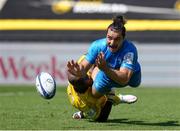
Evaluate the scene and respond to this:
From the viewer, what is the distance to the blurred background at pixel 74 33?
23.3 m

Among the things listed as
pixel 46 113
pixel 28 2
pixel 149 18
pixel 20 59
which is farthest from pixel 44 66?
pixel 46 113

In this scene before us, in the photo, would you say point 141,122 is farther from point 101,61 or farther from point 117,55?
point 101,61

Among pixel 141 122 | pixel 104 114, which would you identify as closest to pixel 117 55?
pixel 104 114

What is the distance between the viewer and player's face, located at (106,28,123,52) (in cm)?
808

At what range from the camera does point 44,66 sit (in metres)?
23.5

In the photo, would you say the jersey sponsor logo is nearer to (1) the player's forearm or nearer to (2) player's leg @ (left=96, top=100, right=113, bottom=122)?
(1) the player's forearm

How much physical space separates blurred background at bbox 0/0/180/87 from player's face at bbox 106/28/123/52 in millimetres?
15074

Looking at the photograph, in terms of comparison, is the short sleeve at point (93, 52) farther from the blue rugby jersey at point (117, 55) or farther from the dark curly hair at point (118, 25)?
the dark curly hair at point (118, 25)

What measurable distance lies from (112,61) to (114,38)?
1.49 ft

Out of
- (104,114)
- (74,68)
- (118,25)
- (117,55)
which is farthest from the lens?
(104,114)

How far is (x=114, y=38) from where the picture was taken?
8086mm

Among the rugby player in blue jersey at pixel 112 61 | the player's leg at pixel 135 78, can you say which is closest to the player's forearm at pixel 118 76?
the rugby player in blue jersey at pixel 112 61

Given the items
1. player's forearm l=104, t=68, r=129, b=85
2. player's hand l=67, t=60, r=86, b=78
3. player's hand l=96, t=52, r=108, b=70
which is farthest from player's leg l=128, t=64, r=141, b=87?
player's hand l=96, t=52, r=108, b=70

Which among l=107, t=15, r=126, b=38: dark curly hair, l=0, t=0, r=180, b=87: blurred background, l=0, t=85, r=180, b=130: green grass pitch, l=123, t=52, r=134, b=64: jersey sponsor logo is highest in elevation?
l=107, t=15, r=126, b=38: dark curly hair
